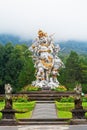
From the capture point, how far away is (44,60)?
6141 cm

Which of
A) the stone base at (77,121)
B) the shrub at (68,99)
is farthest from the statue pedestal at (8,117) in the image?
the shrub at (68,99)

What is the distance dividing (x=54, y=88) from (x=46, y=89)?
1.38m

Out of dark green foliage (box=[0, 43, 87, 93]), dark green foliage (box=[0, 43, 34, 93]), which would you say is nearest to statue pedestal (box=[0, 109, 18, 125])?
dark green foliage (box=[0, 43, 34, 93])

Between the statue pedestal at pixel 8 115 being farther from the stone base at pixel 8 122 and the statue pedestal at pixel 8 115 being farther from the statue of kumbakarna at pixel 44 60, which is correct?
the statue of kumbakarna at pixel 44 60

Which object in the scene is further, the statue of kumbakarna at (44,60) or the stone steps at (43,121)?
the statue of kumbakarna at (44,60)

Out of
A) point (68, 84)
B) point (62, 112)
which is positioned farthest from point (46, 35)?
point (62, 112)

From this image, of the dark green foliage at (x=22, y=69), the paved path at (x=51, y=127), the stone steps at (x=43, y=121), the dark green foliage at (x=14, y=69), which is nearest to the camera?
the paved path at (x=51, y=127)

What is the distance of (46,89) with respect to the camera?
5925cm

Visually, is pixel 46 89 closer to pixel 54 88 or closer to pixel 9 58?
pixel 54 88

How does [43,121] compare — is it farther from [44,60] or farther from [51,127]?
[44,60]

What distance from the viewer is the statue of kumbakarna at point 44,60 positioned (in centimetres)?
6100

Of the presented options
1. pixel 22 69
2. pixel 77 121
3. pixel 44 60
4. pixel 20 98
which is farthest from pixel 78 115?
pixel 22 69

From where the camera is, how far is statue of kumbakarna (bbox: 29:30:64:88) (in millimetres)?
61000

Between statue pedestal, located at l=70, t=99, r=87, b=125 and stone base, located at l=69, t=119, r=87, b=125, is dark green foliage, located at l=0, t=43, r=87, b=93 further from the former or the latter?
stone base, located at l=69, t=119, r=87, b=125
